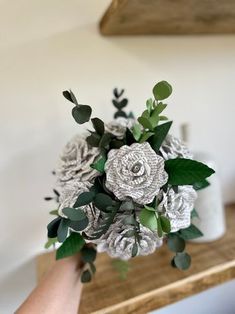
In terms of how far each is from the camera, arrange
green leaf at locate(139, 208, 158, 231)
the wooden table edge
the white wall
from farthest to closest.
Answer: the white wall
the wooden table edge
green leaf at locate(139, 208, 158, 231)

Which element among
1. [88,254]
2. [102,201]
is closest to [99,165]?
[102,201]

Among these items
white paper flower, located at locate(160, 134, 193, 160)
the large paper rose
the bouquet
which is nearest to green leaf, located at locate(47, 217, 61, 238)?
the bouquet

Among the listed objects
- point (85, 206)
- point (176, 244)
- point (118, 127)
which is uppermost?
point (118, 127)

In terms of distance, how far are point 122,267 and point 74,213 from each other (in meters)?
0.25

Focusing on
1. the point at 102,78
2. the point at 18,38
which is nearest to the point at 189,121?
the point at 102,78

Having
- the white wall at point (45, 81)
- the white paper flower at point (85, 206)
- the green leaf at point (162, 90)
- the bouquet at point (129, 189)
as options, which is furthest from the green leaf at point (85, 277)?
the green leaf at point (162, 90)

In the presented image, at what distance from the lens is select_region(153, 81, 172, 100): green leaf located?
429 mm

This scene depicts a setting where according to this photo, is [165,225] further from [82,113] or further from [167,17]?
[167,17]

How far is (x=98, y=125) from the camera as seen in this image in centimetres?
49

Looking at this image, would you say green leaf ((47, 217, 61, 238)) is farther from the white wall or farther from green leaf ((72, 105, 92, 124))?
the white wall

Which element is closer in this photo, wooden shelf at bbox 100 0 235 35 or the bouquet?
the bouquet

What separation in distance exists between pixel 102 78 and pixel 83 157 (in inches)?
11.6

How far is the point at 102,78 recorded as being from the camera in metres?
0.74

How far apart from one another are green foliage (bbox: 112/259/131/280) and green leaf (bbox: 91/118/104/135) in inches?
11.7
